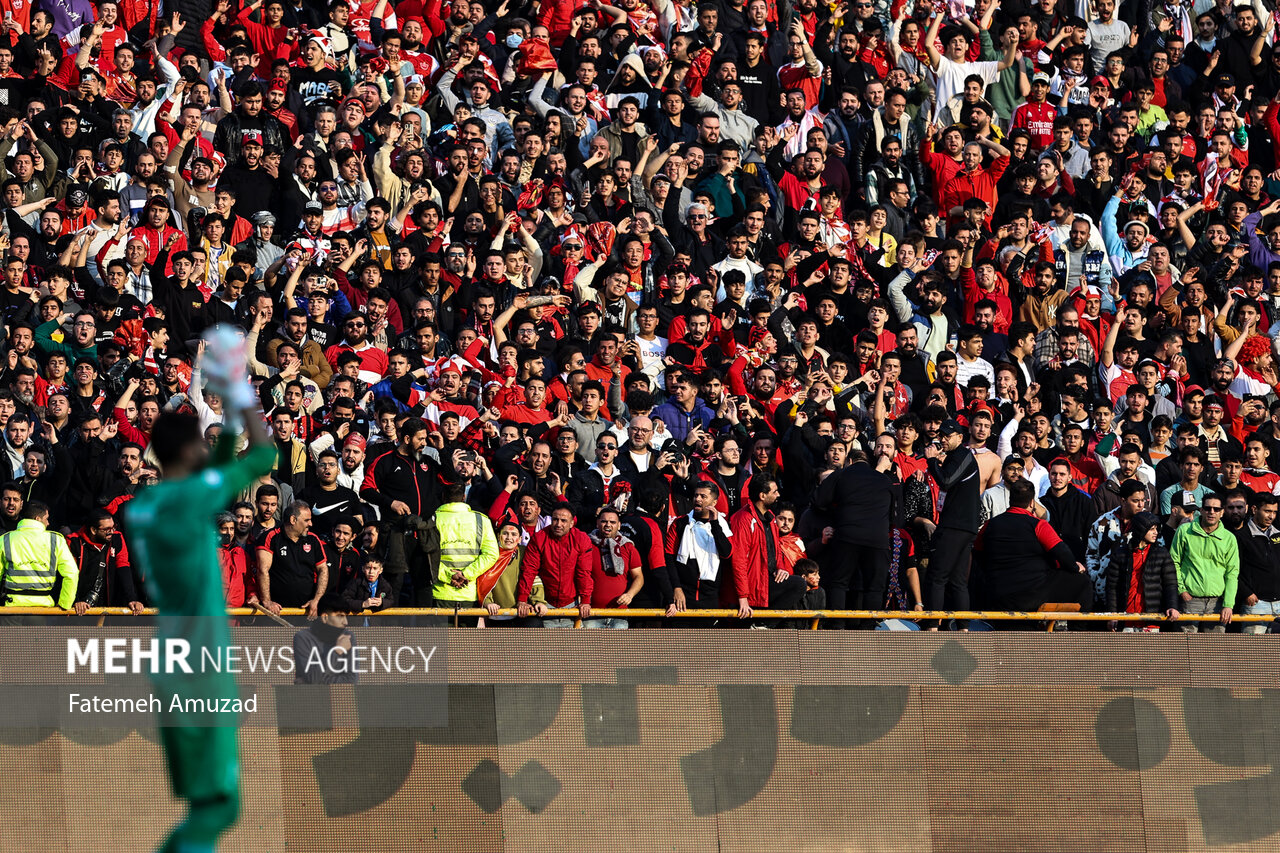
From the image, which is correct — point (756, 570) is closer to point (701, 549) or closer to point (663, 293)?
point (701, 549)

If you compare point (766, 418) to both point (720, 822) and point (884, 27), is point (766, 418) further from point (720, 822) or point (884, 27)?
point (884, 27)

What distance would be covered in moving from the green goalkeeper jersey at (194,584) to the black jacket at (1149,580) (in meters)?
9.41

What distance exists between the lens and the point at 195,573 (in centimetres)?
620

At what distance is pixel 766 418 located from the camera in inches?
603

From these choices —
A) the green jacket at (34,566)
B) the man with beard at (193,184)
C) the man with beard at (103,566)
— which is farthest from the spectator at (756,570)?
the man with beard at (193,184)

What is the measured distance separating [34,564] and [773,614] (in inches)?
206

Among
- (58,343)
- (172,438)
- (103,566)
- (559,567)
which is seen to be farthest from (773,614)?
(172,438)

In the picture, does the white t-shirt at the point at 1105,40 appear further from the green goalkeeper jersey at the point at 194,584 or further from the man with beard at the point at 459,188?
the green goalkeeper jersey at the point at 194,584

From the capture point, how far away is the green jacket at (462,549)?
42.2 feet

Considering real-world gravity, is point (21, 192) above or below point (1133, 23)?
below

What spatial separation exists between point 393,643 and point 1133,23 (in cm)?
1346

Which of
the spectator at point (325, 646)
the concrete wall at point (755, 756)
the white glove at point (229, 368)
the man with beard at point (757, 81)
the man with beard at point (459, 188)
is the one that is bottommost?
the concrete wall at point (755, 756)

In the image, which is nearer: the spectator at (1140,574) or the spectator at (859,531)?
the spectator at (859,531)

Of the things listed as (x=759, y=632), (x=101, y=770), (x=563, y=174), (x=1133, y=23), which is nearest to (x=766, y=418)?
(x=759, y=632)
